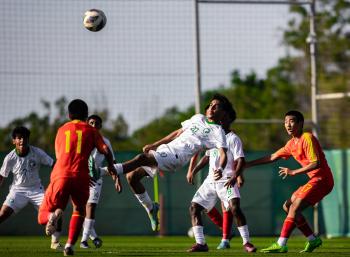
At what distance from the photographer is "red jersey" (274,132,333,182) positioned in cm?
1489

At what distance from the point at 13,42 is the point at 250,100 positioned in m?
33.7

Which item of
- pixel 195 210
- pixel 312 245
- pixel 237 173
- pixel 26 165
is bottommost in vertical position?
pixel 312 245

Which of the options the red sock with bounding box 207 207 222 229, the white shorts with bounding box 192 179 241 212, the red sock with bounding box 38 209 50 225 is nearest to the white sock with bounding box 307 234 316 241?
the white shorts with bounding box 192 179 241 212

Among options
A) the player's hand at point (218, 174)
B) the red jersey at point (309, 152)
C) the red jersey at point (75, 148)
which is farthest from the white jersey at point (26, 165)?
the red jersey at point (309, 152)

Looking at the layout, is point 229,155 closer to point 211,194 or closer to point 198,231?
point 211,194

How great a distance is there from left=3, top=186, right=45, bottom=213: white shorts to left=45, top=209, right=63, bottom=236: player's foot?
4215 millimetres

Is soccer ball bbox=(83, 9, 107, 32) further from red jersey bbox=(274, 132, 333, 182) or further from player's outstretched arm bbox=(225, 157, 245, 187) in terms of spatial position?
red jersey bbox=(274, 132, 333, 182)

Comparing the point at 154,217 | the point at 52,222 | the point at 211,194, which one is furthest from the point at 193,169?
the point at 52,222

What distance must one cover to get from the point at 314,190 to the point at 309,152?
598 mm

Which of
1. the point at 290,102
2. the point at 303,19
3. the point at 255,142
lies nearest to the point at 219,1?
the point at 303,19

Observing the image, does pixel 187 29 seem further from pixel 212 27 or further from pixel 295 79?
pixel 295 79

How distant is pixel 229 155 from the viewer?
16.4 m

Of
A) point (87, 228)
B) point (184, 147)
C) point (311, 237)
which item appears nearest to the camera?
point (184, 147)

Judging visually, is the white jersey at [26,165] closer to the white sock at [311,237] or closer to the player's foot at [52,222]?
the player's foot at [52,222]
